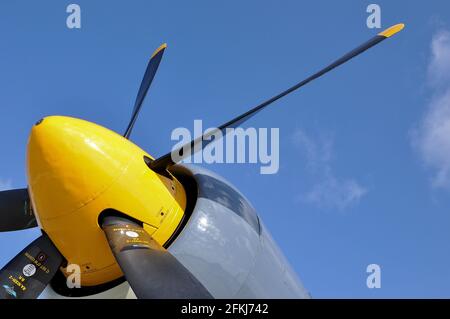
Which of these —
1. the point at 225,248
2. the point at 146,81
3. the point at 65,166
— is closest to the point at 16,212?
the point at 65,166

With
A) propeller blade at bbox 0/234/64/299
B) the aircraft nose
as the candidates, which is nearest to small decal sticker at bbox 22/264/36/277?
propeller blade at bbox 0/234/64/299

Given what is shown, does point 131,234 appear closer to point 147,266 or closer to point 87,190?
point 147,266

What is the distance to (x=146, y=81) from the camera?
9836 millimetres

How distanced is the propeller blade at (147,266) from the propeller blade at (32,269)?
117cm

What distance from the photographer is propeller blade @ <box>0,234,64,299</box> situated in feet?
22.3

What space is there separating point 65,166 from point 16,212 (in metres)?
2.56

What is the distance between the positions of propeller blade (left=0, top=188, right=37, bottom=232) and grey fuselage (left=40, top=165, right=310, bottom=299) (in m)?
1.46

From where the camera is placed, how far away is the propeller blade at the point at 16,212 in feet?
27.2

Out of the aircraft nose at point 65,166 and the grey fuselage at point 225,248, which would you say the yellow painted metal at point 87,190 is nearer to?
the aircraft nose at point 65,166

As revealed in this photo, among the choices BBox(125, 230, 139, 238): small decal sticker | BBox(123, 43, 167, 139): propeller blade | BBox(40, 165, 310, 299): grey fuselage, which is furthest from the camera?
BBox(123, 43, 167, 139): propeller blade

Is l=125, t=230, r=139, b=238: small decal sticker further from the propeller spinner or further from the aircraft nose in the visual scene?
the aircraft nose

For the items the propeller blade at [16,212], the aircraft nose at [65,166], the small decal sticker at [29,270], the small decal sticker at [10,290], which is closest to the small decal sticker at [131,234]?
the aircraft nose at [65,166]

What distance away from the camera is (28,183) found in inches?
269
